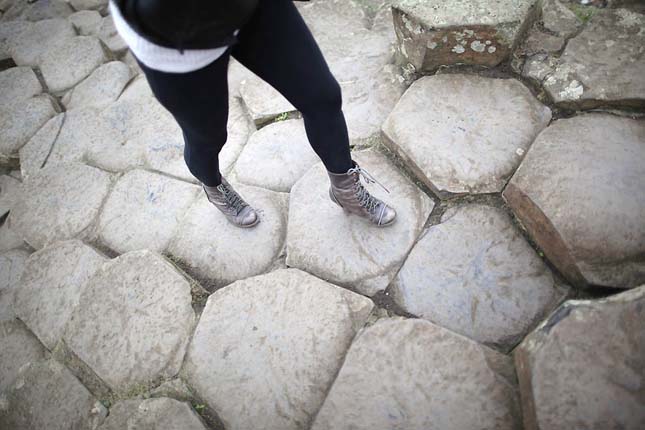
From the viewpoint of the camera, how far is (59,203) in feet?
5.65

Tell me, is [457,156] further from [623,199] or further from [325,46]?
[325,46]

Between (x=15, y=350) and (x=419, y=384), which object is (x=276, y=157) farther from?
(x=15, y=350)

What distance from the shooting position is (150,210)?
63.6 inches

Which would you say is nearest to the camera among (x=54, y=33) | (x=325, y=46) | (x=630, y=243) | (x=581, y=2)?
(x=630, y=243)

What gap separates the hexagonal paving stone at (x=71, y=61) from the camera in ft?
7.34

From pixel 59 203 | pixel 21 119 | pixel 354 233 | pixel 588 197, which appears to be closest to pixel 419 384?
pixel 354 233

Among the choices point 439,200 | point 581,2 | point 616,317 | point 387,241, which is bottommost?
point 387,241

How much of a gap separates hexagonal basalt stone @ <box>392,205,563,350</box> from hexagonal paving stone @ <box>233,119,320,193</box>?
0.61 m

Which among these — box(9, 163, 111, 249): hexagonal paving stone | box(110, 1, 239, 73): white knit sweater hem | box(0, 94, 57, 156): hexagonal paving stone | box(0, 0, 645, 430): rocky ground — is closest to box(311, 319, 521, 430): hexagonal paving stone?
box(0, 0, 645, 430): rocky ground

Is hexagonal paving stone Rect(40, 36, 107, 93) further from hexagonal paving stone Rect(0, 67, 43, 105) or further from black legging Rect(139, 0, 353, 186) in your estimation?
black legging Rect(139, 0, 353, 186)

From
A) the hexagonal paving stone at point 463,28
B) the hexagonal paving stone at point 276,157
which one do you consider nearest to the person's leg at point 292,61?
the hexagonal paving stone at point 276,157

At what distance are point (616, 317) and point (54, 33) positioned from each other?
3.30 metres

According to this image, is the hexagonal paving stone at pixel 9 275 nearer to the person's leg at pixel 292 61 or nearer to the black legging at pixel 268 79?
the black legging at pixel 268 79

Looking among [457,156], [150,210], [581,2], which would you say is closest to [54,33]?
→ [150,210]
